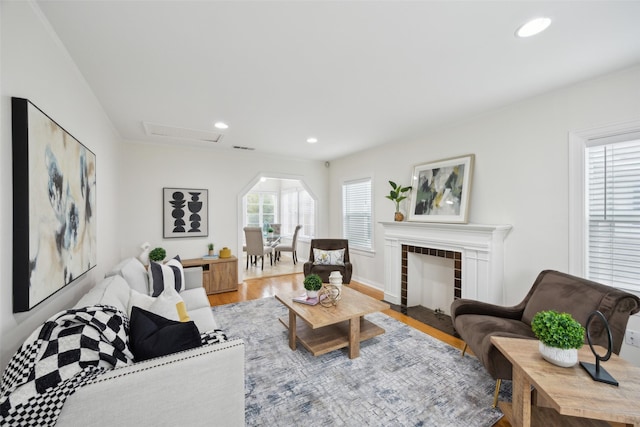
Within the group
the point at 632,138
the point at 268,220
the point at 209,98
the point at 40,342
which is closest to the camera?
the point at 40,342

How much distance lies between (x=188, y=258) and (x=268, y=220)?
434cm

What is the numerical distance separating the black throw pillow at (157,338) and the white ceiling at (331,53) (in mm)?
1729

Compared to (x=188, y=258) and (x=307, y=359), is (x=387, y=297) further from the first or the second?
(x=188, y=258)

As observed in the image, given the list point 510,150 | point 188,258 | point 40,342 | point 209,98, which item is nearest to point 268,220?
point 188,258

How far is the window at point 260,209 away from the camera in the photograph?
851 cm

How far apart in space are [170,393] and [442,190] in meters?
3.39

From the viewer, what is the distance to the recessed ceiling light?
1.54 meters

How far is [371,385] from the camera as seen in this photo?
2.04m

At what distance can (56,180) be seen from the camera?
1.53 m

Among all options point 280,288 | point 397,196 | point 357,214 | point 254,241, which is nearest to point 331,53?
point 397,196

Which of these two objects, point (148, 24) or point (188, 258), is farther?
point (188, 258)

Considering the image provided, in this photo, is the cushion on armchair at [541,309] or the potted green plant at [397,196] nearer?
the cushion on armchair at [541,309]

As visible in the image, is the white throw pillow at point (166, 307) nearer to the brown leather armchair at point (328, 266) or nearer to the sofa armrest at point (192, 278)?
the sofa armrest at point (192, 278)

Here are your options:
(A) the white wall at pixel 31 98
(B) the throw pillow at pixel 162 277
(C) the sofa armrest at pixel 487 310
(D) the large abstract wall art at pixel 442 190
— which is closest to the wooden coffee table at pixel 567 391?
(C) the sofa armrest at pixel 487 310
